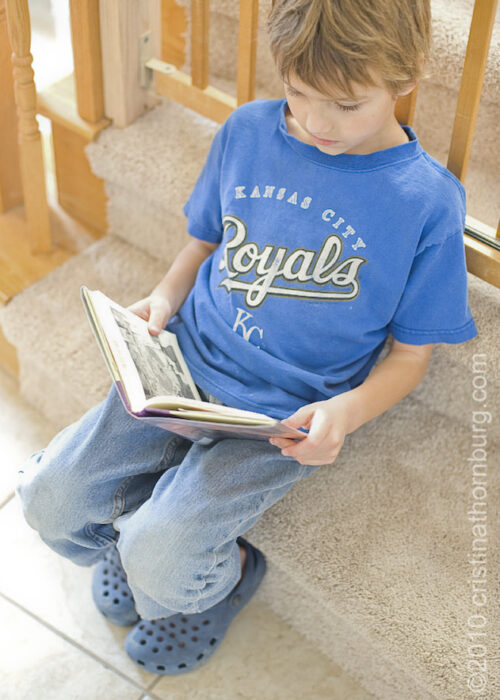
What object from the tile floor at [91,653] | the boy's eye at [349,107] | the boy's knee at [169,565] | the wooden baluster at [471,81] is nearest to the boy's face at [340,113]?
the boy's eye at [349,107]

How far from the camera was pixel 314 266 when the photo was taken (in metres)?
0.98

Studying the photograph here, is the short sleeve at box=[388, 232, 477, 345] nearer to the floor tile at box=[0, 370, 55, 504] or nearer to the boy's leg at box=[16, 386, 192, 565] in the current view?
the boy's leg at box=[16, 386, 192, 565]

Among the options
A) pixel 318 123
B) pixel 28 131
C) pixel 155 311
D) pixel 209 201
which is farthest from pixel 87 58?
pixel 318 123

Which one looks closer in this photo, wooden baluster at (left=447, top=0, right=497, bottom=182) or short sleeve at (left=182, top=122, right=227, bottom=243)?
wooden baluster at (left=447, top=0, right=497, bottom=182)

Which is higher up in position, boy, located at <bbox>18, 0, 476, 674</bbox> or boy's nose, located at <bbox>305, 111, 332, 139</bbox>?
boy's nose, located at <bbox>305, 111, 332, 139</bbox>

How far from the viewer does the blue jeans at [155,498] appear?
95 cm

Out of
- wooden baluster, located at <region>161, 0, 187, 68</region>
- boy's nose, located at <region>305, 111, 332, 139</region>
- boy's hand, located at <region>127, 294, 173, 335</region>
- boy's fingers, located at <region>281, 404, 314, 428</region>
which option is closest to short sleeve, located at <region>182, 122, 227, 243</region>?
boy's hand, located at <region>127, 294, 173, 335</region>

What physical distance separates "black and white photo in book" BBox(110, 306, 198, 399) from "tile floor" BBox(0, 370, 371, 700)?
427mm

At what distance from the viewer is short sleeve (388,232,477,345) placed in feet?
3.09

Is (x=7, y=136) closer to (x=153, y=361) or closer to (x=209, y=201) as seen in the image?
(x=209, y=201)

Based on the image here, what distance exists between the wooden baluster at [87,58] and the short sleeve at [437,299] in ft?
2.29

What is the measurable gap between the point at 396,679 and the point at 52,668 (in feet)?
1.59

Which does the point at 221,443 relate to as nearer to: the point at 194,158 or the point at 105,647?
the point at 105,647

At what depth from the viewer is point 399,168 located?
94 centimetres
